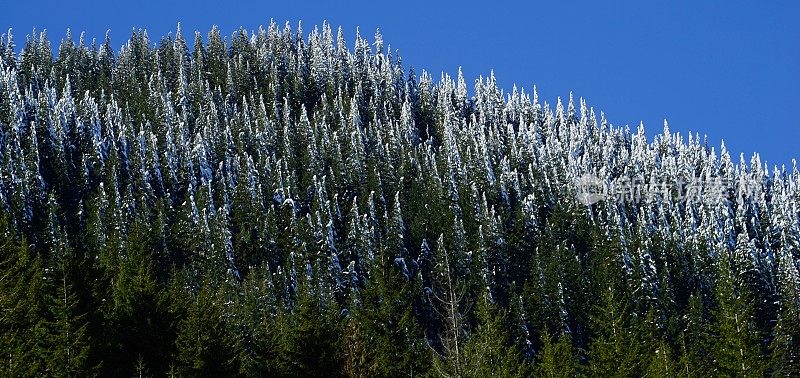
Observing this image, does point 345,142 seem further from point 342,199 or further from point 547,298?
point 547,298

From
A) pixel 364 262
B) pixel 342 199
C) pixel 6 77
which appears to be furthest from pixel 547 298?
pixel 6 77

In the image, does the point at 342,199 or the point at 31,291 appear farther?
the point at 342,199

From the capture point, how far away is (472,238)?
148375mm

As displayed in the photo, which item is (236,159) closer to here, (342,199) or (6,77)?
(342,199)

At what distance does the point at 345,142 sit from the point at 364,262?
47.2 meters

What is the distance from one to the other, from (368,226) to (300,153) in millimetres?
34803

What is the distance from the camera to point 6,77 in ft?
579

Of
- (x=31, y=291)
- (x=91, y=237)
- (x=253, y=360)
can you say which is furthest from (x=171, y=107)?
(x=31, y=291)

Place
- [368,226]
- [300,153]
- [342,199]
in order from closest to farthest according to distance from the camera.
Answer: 1. [368,226]
2. [342,199]
3. [300,153]

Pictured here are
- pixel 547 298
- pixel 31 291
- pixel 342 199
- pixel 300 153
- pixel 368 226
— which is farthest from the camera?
pixel 300 153

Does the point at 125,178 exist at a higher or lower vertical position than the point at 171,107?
lower

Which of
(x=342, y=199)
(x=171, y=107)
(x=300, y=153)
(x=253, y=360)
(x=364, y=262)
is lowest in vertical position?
(x=253, y=360)

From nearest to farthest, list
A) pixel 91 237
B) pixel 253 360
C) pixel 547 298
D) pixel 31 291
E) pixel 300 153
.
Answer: pixel 31 291
pixel 253 360
pixel 547 298
pixel 91 237
pixel 300 153

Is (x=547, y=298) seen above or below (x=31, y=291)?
above
